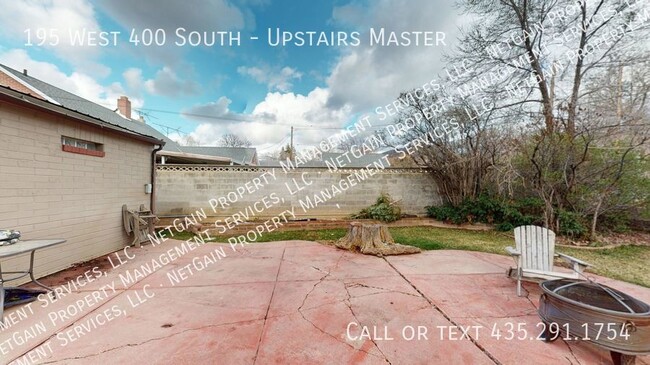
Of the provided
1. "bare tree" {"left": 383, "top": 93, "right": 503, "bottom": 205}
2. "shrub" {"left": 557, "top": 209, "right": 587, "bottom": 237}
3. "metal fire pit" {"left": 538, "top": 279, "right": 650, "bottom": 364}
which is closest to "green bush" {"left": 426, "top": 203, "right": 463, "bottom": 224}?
"bare tree" {"left": 383, "top": 93, "right": 503, "bottom": 205}

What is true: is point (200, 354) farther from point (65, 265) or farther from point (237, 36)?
point (237, 36)

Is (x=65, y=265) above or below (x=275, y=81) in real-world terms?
below

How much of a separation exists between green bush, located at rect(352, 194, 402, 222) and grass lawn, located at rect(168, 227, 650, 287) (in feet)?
2.15

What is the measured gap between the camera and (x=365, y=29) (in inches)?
273

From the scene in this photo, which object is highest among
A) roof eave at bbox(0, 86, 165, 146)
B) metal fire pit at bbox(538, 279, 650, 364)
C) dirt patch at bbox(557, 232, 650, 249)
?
roof eave at bbox(0, 86, 165, 146)

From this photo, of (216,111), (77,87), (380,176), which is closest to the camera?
(380,176)

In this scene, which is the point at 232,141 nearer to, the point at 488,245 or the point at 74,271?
the point at 74,271

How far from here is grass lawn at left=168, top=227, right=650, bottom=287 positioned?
4227mm

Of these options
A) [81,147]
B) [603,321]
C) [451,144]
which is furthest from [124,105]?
[603,321]

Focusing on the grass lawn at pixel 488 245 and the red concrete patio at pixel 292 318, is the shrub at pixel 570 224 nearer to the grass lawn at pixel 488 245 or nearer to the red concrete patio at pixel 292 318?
the grass lawn at pixel 488 245

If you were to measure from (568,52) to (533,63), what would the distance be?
2.52 feet

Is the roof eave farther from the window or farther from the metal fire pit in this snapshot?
the metal fire pit

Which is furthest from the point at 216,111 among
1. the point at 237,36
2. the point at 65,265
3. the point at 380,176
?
the point at 65,265

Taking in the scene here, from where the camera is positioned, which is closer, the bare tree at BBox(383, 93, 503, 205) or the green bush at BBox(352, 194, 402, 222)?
the bare tree at BBox(383, 93, 503, 205)
